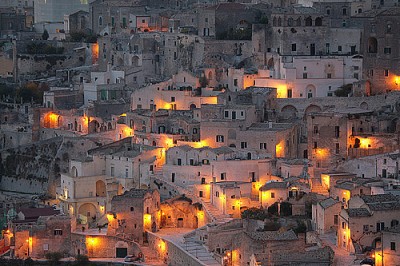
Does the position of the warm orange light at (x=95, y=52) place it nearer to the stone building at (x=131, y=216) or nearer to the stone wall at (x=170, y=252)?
the stone building at (x=131, y=216)

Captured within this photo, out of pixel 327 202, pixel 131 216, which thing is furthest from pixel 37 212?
pixel 327 202

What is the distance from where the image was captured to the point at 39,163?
7356cm

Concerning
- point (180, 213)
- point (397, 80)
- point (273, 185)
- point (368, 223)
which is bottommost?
point (180, 213)

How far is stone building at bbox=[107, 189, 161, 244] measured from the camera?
62688 millimetres

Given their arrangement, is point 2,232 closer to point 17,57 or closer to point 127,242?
point 127,242

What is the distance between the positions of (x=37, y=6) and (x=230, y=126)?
35669 mm

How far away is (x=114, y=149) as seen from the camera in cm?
6906

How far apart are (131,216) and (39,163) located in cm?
1173

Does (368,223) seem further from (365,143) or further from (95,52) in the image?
(95,52)

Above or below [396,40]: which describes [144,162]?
below

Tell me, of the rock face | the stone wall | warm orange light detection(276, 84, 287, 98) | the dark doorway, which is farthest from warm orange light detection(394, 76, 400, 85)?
the dark doorway

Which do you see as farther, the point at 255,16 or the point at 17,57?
the point at 17,57

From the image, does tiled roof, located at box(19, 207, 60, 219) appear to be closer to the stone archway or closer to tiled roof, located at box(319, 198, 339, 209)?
the stone archway

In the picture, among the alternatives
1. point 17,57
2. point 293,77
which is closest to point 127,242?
point 293,77
